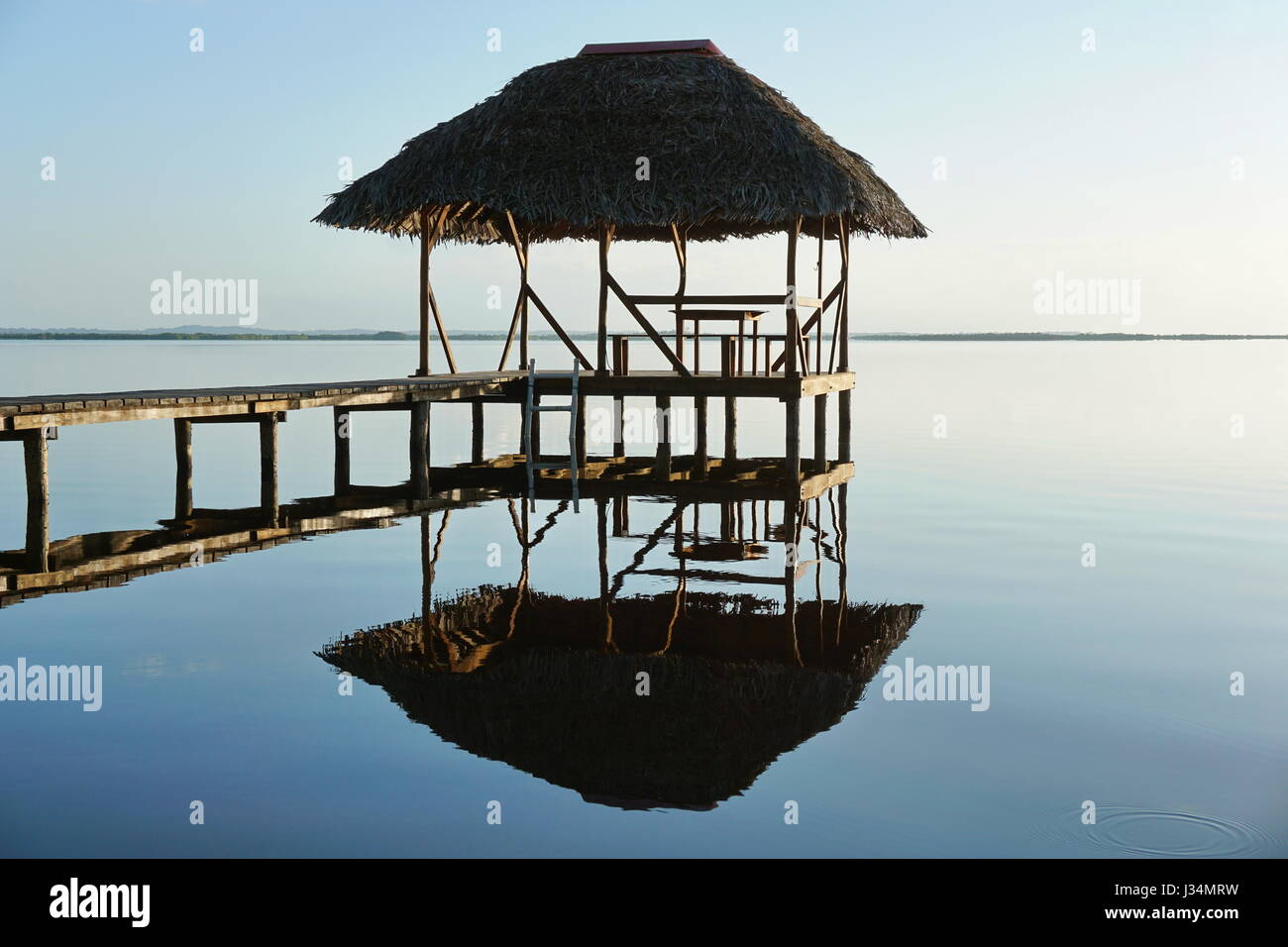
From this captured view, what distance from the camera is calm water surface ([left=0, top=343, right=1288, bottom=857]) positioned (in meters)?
5.53

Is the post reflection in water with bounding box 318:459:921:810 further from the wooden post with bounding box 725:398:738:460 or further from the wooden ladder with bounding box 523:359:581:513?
the wooden post with bounding box 725:398:738:460

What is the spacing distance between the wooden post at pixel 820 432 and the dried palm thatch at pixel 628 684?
8.01m

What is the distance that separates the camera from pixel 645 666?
8.01 meters

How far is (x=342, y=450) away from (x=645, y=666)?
9.34m

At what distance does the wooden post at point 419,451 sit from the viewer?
15.5 m

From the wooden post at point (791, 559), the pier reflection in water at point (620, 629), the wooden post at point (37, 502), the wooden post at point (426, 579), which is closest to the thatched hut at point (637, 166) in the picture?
the wooden post at point (791, 559)

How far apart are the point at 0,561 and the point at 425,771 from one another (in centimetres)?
710

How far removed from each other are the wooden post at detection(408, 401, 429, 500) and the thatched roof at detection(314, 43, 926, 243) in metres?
2.64

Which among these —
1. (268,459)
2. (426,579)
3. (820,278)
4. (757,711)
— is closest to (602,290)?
(820,278)

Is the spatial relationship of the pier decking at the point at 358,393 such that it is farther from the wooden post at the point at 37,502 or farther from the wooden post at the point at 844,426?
the wooden post at the point at 844,426
